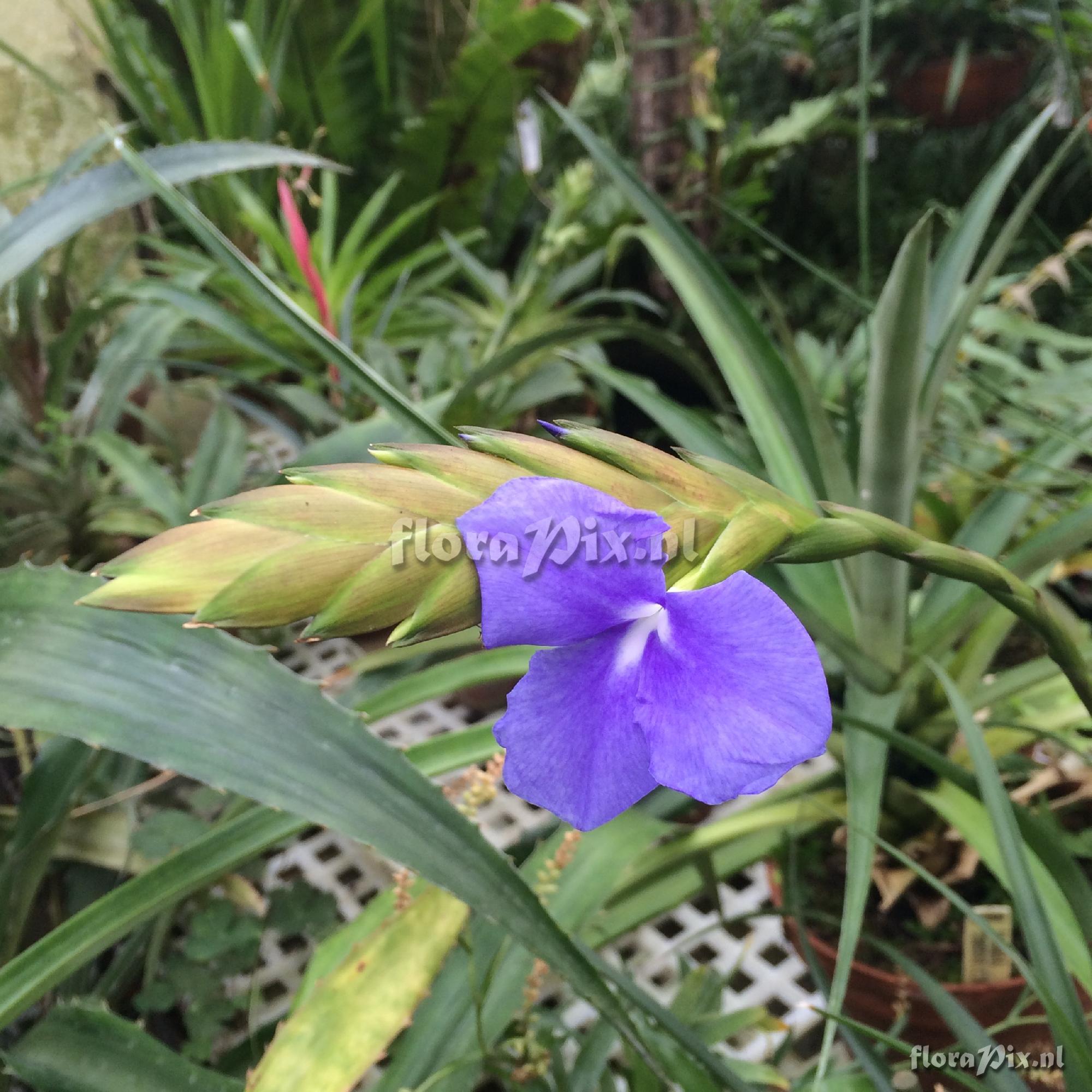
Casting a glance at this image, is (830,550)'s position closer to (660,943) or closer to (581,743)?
(581,743)

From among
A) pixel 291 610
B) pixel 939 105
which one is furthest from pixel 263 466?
pixel 939 105

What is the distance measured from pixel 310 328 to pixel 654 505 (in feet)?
0.76

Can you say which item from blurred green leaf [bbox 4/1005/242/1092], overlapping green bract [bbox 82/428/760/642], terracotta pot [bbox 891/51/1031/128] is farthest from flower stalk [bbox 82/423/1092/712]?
terracotta pot [bbox 891/51/1031/128]

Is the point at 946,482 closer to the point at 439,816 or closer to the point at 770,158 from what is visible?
the point at 439,816

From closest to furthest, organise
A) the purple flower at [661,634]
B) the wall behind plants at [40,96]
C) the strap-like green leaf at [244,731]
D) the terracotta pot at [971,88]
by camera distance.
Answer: the purple flower at [661,634], the strap-like green leaf at [244,731], the wall behind plants at [40,96], the terracotta pot at [971,88]

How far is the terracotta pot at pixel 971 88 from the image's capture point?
4.81ft

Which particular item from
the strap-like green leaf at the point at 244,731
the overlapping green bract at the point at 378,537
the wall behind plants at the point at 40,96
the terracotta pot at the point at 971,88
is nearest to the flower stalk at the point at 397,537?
the overlapping green bract at the point at 378,537

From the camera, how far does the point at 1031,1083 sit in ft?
1.63

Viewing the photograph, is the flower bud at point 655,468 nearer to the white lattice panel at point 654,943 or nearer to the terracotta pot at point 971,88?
the white lattice panel at point 654,943

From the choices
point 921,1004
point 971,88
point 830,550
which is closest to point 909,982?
point 921,1004

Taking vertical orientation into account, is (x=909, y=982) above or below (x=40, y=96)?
below

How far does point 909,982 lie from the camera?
1.65 feet

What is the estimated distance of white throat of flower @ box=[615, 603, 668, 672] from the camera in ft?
0.65

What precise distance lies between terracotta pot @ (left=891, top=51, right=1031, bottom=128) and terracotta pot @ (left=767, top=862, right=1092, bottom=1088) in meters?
1.55
